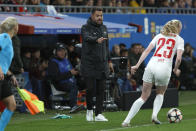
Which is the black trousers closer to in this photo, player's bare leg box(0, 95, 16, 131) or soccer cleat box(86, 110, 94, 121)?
Answer: soccer cleat box(86, 110, 94, 121)

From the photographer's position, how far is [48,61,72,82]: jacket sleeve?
56.2 feet

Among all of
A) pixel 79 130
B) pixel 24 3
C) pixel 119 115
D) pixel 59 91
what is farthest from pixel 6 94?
pixel 24 3

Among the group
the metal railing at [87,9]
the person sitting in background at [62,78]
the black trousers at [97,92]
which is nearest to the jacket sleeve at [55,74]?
the person sitting in background at [62,78]

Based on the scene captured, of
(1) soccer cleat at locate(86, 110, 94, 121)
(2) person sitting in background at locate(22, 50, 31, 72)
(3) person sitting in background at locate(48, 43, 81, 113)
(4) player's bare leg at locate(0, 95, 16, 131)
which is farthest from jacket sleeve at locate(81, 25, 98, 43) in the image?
(2) person sitting in background at locate(22, 50, 31, 72)

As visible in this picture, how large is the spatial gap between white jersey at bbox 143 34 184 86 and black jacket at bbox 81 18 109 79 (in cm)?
166

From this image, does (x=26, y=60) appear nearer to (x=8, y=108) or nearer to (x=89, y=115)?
(x=89, y=115)

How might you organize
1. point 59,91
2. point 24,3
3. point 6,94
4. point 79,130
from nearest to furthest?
point 6,94
point 79,130
point 59,91
point 24,3

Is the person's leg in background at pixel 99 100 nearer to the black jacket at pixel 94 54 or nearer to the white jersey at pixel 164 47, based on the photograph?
the black jacket at pixel 94 54

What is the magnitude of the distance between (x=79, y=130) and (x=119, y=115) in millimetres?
3500

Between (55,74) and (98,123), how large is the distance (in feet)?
15.6

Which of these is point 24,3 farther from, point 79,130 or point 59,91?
point 79,130

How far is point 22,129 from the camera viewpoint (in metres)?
12.2

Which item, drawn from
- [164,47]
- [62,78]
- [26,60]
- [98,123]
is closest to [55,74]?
[62,78]

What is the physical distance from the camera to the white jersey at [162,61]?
→ 1157 centimetres
